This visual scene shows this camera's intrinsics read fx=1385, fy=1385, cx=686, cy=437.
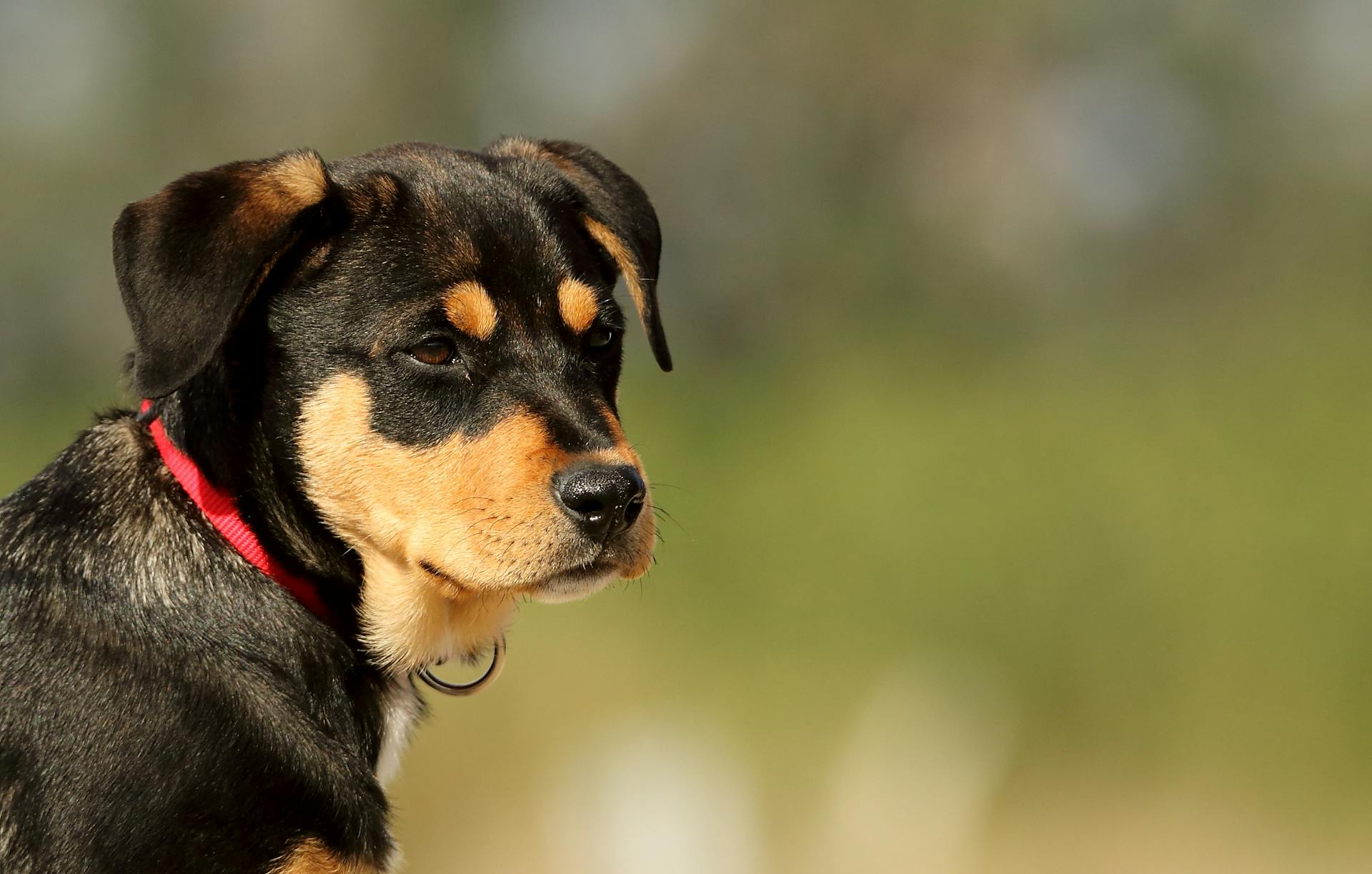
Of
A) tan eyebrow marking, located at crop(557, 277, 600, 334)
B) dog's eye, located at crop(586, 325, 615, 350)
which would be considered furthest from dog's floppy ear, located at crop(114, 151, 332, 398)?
dog's eye, located at crop(586, 325, 615, 350)

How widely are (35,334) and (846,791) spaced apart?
34.2ft

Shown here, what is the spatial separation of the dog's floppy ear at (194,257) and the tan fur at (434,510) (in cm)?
41

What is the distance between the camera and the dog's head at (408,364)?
145 inches

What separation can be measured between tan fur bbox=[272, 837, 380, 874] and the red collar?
0.68 meters

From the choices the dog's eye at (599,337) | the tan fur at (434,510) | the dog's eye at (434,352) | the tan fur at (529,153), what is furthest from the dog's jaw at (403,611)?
the tan fur at (529,153)

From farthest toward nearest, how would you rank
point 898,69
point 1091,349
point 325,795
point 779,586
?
point 898,69, point 1091,349, point 779,586, point 325,795

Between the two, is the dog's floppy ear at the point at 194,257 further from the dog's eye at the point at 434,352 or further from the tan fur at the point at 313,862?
→ the tan fur at the point at 313,862

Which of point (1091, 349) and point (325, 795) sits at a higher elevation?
point (325, 795)

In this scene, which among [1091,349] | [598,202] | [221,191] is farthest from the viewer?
[1091,349]

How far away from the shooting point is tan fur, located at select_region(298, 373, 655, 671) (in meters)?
3.78

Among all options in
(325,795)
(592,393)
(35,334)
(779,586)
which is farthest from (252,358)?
(35,334)

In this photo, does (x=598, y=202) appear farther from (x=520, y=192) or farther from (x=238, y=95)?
(x=238, y=95)

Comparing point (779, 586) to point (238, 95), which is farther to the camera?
point (238, 95)

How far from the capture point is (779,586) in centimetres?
1041
